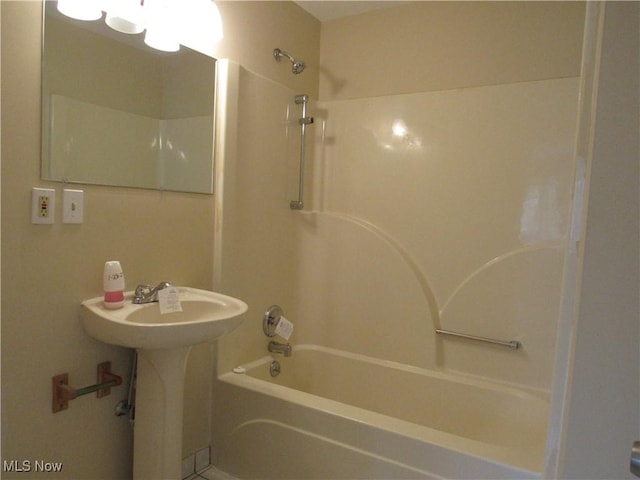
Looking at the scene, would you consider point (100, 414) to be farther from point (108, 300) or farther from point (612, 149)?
point (612, 149)

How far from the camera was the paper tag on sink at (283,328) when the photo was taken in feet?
7.24

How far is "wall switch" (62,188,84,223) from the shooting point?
136 centimetres

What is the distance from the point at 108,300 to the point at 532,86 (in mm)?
2070

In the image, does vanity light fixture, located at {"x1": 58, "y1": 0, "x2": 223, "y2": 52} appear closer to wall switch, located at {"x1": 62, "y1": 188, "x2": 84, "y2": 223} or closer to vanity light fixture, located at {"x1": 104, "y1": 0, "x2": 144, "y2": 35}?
vanity light fixture, located at {"x1": 104, "y1": 0, "x2": 144, "y2": 35}

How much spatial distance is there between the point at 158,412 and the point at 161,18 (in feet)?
4.85

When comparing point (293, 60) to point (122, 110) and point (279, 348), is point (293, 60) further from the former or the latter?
point (279, 348)

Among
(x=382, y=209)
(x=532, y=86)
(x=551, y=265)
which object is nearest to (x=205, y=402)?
(x=382, y=209)

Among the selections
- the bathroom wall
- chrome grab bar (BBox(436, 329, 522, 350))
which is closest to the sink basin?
the bathroom wall

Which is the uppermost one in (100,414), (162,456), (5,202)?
(5,202)

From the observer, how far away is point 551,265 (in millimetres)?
1919

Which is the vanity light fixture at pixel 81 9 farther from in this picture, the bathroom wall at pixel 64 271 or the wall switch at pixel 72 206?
the wall switch at pixel 72 206

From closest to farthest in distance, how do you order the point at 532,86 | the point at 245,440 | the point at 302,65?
the point at 245,440 < the point at 532,86 < the point at 302,65

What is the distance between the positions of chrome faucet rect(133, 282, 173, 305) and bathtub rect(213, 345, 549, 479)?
1.92 feet

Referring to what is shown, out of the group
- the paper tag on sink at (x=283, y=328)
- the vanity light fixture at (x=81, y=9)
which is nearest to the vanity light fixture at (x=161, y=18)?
the vanity light fixture at (x=81, y=9)
